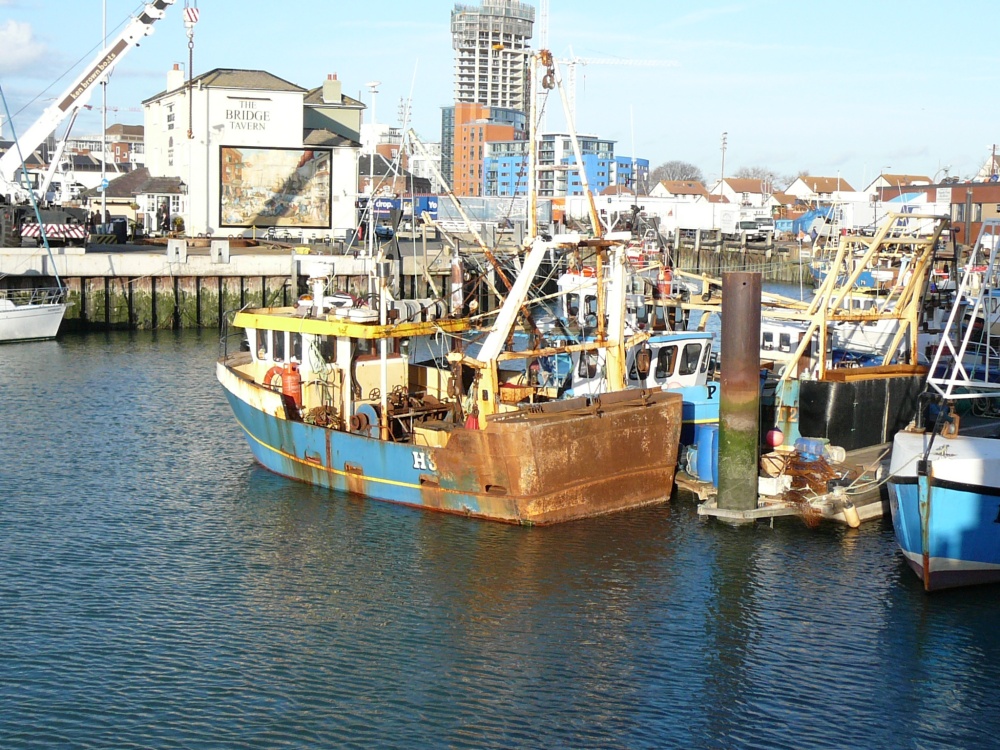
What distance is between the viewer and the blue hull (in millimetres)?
15281

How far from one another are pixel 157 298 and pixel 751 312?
108 feet

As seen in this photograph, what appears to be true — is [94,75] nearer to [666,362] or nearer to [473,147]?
[666,362]

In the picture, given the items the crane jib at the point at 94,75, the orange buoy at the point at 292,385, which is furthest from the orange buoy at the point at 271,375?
the crane jib at the point at 94,75

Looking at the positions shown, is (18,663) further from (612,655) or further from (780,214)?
(780,214)

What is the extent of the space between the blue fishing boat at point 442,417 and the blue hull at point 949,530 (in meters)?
4.48

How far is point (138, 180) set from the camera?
72125mm

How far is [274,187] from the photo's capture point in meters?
61.0

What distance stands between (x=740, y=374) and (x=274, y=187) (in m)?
46.5

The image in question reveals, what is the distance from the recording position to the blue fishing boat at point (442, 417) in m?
18.2

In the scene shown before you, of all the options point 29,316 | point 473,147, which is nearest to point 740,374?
point 29,316

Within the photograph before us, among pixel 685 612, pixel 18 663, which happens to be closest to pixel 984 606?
pixel 685 612

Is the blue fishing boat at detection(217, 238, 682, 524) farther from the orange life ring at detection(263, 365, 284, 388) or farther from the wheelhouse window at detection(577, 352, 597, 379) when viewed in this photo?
the wheelhouse window at detection(577, 352, 597, 379)

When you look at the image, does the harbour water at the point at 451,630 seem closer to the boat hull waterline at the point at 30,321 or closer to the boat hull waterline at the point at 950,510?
the boat hull waterline at the point at 950,510

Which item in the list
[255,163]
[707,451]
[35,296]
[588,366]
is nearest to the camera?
[707,451]
